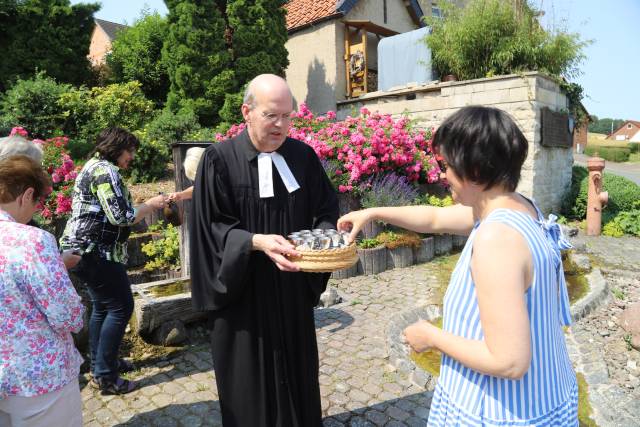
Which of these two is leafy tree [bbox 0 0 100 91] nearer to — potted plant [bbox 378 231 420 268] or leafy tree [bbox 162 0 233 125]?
leafy tree [bbox 162 0 233 125]

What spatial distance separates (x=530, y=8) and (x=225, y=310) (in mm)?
11322

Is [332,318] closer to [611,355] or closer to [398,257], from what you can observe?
[398,257]

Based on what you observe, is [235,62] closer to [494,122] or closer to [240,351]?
[240,351]

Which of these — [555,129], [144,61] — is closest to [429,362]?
[555,129]

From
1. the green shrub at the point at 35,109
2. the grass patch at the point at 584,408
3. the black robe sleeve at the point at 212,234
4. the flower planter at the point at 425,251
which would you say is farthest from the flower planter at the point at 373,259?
the green shrub at the point at 35,109

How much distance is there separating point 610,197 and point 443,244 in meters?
5.47

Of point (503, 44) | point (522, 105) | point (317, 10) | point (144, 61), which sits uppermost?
point (317, 10)

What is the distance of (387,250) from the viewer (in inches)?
274

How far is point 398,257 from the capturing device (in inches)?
276

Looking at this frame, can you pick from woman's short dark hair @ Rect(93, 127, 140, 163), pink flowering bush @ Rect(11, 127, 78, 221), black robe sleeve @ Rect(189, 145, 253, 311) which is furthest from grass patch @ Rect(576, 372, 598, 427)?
pink flowering bush @ Rect(11, 127, 78, 221)

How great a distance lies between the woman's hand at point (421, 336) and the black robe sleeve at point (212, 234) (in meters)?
1.12

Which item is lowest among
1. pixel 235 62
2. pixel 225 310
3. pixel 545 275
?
pixel 225 310

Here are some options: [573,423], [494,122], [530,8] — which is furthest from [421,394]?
[530,8]

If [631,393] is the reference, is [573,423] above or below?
above
